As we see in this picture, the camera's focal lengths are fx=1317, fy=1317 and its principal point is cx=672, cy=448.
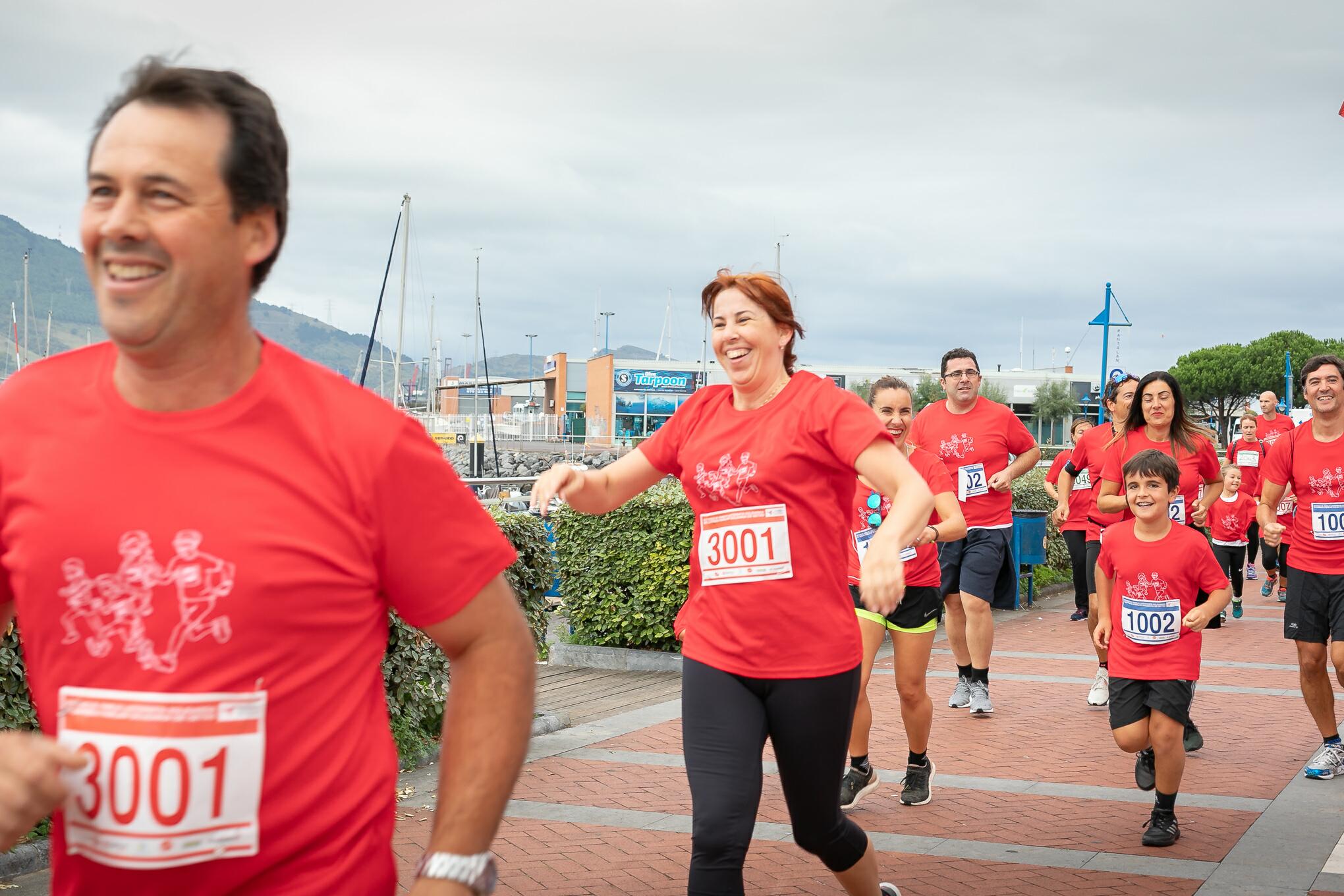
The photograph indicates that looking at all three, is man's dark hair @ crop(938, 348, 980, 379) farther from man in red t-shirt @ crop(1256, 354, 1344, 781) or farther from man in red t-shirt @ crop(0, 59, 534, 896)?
man in red t-shirt @ crop(0, 59, 534, 896)

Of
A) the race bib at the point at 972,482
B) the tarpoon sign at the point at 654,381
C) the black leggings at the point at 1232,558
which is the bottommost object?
the black leggings at the point at 1232,558

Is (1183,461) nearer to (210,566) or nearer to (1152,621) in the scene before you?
(1152,621)

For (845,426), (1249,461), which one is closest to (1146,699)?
(845,426)

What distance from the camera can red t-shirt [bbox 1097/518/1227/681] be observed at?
580cm

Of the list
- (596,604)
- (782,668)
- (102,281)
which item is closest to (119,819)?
(102,281)

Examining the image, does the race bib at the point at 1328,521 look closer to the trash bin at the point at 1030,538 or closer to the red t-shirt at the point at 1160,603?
the red t-shirt at the point at 1160,603

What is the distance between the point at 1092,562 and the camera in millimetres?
9539

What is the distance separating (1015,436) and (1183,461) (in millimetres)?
1091

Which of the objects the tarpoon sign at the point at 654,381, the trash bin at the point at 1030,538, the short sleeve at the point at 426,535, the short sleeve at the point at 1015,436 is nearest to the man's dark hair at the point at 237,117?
the short sleeve at the point at 426,535

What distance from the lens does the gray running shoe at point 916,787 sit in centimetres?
634

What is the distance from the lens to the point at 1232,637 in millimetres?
12719

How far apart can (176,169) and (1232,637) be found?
12729 mm

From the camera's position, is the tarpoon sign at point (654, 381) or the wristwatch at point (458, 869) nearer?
the wristwatch at point (458, 869)

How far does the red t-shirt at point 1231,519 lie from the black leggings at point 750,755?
1112 cm
